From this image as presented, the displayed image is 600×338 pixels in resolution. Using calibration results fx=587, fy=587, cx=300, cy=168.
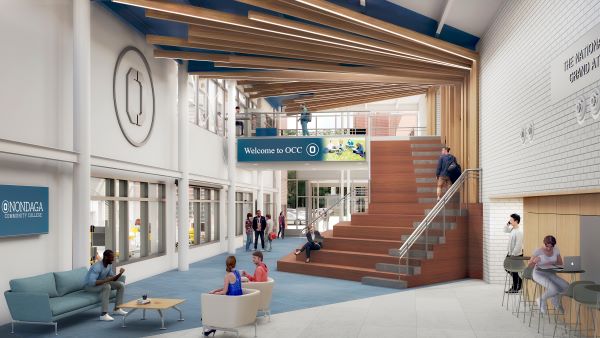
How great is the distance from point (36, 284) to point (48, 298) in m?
0.76

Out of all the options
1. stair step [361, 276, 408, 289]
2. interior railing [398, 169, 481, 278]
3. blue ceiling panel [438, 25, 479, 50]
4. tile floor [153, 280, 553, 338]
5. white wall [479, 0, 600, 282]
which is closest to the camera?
white wall [479, 0, 600, 282]

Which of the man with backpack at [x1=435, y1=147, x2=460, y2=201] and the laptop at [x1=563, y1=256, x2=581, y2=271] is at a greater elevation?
the man with backpack at [x1=435, y1=147, x2=460, y2=201]

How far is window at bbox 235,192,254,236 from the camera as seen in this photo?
24.8 m

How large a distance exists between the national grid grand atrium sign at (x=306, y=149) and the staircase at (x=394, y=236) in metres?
0.70

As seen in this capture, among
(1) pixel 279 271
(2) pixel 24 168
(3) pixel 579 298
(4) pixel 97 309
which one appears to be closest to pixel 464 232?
(1) pixel 279 271

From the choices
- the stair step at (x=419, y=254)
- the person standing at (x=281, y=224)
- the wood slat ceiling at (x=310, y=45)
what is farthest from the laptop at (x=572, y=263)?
the person standing at (x=281, y=224)

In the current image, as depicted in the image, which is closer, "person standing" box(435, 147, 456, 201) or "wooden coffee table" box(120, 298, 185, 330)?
"wooden coffee table" box(120, 298, 185, 330)

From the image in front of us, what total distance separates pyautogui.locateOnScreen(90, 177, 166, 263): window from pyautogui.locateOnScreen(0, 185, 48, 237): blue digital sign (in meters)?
2.35

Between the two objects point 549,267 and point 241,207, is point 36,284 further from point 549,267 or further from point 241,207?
point 241,207

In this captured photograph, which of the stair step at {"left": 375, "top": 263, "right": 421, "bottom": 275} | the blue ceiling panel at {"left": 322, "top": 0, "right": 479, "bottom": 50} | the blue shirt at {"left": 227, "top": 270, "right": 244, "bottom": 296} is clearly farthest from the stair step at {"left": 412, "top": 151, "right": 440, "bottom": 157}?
the blue shirt at {"left": 227, "top": 270, "right": 244, "bottom": 296}

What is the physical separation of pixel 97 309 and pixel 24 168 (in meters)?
2.72

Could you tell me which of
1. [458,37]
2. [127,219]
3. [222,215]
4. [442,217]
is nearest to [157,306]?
[127,219]

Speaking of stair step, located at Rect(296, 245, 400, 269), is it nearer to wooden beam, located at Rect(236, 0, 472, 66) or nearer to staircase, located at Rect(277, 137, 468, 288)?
staircase, located at Rect(277, 137, 468, 288)

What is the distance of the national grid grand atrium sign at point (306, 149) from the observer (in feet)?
66.4
